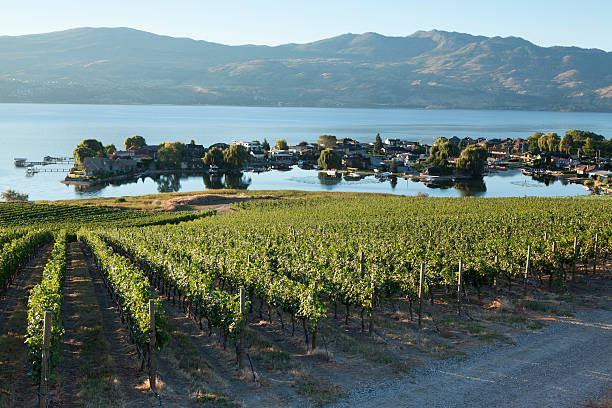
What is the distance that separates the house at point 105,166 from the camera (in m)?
149

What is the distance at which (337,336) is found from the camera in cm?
2105

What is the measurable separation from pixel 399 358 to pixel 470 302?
28.4 feet

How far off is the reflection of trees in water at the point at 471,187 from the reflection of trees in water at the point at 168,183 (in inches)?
3285

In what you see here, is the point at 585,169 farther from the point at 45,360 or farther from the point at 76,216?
the point at 45,360

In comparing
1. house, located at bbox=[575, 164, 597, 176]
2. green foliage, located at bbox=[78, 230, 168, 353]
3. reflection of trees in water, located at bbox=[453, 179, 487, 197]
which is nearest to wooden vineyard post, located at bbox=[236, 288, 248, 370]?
green foliage, located at bbox=[78, 230, 168, 353]

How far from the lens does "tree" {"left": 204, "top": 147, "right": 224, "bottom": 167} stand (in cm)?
17475

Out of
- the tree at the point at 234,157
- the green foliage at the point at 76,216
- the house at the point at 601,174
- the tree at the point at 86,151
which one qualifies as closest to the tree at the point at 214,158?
the tree at the point at 234,157

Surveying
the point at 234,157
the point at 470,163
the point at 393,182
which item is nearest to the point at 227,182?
the point at 234,157

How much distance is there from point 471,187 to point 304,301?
441 feet

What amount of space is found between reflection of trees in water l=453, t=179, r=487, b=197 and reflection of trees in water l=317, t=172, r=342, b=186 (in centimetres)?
3776

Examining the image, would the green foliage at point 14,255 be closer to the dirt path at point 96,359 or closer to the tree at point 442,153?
the dirt path at point 96,359

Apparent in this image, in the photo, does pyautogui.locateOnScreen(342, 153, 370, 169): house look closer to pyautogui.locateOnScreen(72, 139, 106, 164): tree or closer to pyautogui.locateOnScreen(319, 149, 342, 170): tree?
pyautogui.locateOnScreen(319, 149, 342, 170): tree

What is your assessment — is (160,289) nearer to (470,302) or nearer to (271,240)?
(271,240)

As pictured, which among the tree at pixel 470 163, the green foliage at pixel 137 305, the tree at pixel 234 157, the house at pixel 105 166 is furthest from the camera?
the tree at pixel 234 157
